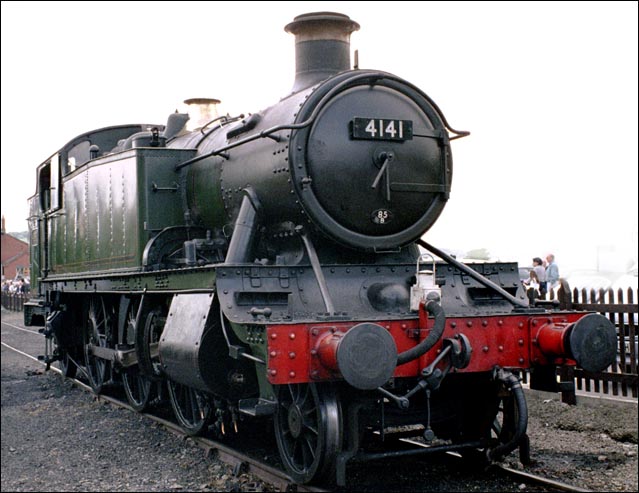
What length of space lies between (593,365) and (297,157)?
243 centimetres

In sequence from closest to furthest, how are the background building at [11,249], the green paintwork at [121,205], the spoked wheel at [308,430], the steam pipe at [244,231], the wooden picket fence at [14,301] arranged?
the spoked wheel at [308,430], the background building at [11,249], the steam pipe at [244,231], the green paintwork at [121,205], the wooden picket fence at [14,301]

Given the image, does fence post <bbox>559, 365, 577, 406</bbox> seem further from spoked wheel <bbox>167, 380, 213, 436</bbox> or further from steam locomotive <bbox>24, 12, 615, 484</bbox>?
spoked wheel <bbox>167, 380, 213, 436</bbox>

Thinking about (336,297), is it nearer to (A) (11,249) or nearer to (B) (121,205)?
(B) (121,205)

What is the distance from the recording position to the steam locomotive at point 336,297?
193 inches

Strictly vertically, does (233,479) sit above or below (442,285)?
below

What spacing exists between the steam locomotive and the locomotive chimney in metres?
0.01

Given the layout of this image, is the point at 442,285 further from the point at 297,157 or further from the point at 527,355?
the point at 297,157

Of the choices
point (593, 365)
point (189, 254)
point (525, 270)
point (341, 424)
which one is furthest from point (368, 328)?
point (525, 270)

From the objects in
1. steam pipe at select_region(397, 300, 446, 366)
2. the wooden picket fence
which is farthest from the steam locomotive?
the wooden picket fence

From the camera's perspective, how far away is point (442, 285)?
18.7 feet

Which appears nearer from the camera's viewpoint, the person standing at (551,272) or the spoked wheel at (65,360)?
the spoked wheel at (65,360)

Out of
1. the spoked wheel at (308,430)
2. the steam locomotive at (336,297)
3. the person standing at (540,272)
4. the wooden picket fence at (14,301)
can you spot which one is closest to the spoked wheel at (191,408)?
the steam locomotive at (336,297)

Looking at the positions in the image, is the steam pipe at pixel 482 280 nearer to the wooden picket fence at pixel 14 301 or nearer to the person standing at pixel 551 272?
the person standing at pixel 551 272

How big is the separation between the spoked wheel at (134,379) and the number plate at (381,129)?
297cm
